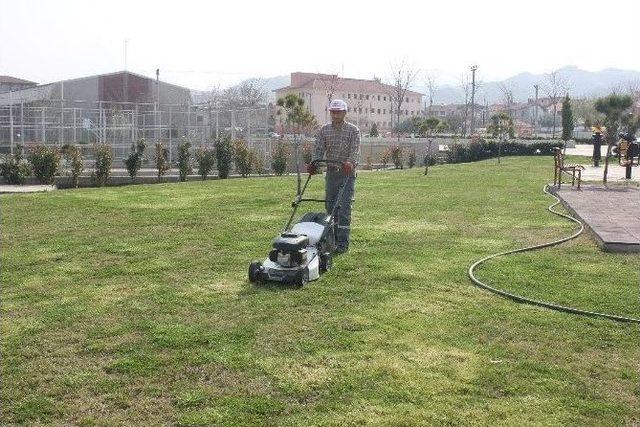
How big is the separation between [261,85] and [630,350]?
7834 centimetres

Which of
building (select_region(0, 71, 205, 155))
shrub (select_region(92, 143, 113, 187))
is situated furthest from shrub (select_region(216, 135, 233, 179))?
building (select_region(0, 71, 205, 155))

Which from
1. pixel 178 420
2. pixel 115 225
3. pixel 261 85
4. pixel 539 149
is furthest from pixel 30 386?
pixel 261 85

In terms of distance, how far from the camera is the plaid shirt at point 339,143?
21.7ft

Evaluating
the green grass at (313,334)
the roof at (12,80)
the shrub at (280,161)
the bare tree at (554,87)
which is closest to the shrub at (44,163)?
the shrub at (280,161)

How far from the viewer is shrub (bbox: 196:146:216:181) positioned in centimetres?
1858

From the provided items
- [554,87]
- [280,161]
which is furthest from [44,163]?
[554,87]

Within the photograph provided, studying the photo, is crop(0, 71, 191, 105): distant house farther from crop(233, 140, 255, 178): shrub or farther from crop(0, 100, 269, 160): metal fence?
crop(233, 140, 255, 178): shrub

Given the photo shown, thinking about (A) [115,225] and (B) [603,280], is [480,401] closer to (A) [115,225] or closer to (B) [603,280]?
(B) [603,280]

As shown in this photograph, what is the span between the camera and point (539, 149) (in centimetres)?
3008

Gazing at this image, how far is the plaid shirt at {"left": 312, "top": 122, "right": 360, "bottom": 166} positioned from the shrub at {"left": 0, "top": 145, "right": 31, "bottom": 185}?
12.1 metres

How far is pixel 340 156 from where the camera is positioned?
6707 mm

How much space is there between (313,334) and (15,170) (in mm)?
14430

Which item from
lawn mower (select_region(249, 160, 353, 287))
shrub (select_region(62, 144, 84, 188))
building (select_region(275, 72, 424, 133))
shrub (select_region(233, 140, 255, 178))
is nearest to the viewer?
lawn mower (select_region(249, 160, 353, 287))

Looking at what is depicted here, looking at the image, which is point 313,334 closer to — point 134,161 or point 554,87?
point 134,161
